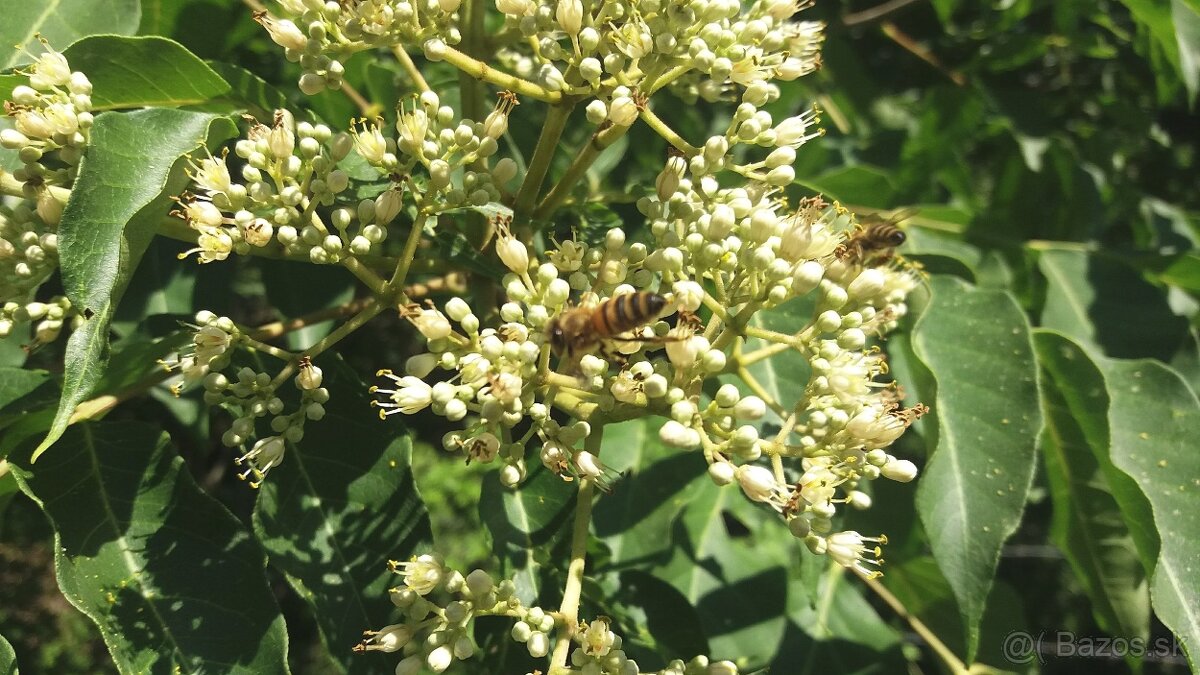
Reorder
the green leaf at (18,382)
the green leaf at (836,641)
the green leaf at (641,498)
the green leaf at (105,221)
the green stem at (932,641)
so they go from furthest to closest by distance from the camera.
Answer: the green leaf at (836,641) < the green leaf at (641,498) < the green stem at (932,641) < the green leaf at (18,382) < the green leaf at (105,221)

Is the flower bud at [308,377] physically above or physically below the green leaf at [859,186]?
above

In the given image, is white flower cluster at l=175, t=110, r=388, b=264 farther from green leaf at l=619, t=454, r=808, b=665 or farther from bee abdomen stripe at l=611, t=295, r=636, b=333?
Answer: green leaf at l=619, t=454, r=808, b=665

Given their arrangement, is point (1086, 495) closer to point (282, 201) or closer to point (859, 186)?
point (859, 186)

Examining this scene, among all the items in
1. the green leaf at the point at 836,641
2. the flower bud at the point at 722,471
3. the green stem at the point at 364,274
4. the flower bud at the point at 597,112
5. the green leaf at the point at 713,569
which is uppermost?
the flower bud at the point at 597,112

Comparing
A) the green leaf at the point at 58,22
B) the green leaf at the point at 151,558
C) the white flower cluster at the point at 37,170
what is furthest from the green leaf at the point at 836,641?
the green leaf at the point at 58,22

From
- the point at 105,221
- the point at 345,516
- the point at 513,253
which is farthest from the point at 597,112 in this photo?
the point at 345,516

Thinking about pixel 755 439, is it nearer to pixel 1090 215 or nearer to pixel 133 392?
pixel 133 392

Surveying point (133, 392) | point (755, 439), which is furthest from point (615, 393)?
point (133, 392)

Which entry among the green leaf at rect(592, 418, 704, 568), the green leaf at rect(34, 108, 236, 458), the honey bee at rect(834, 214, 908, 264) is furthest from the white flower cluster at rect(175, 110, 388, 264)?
the green leaf at rect(592, 418, 704, 568)

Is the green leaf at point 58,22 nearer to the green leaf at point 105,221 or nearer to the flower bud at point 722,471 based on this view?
the green leaf at point 105,221
